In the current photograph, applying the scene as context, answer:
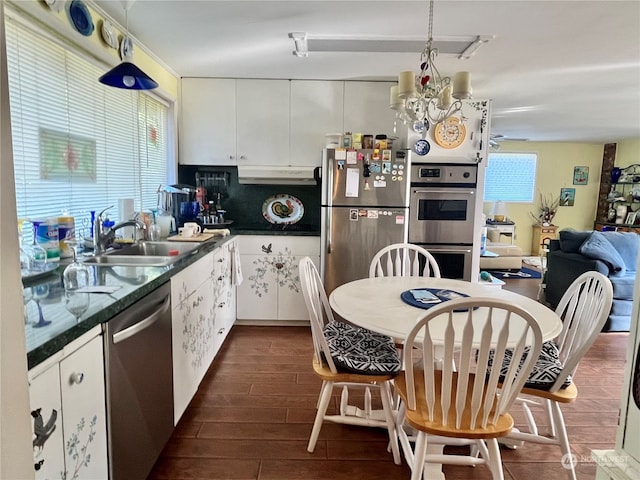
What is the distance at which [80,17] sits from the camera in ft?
6.70

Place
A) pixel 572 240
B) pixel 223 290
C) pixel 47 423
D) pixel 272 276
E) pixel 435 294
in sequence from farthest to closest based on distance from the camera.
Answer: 1. pixel 572 240
2. pixel 272 276
3. pixel 223 290
4. pixel 435 294
5. pixel 47 423

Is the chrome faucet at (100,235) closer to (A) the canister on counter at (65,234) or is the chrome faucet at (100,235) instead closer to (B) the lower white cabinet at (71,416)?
(A) the canister on counter at (65,234)

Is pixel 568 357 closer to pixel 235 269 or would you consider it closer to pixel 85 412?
pixel 85 412

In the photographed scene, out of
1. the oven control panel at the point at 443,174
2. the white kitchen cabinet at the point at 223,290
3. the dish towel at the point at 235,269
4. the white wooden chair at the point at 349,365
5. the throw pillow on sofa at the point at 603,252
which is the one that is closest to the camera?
the white wooden chair at the point at 349,365

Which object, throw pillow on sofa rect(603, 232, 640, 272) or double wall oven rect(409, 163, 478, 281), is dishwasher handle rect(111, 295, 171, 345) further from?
throw pillow on sofa rect(603, 232, 640, 272)

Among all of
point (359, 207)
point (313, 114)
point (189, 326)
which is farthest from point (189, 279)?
point (313, 114)

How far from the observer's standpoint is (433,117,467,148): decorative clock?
11.3ft

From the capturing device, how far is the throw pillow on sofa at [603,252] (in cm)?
389

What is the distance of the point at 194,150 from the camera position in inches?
144

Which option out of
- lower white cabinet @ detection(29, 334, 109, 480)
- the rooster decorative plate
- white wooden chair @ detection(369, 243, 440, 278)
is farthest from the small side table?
lower white cabinet @ detection(29, 334, 109, 480)

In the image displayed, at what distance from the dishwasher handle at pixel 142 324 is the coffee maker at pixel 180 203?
1.66 meters

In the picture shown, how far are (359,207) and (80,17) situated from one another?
2.20m

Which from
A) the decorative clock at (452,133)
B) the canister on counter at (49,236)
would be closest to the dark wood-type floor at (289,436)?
the canister on counter at (49,236)

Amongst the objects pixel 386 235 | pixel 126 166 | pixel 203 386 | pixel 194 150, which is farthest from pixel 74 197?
pixel 386 235
